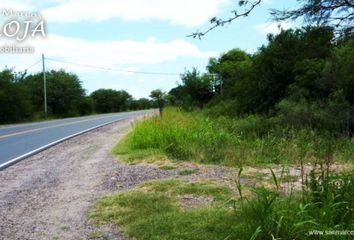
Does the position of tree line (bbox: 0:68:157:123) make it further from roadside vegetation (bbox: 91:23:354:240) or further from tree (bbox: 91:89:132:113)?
roadside vegetation (bbox: 91:23:354:240)

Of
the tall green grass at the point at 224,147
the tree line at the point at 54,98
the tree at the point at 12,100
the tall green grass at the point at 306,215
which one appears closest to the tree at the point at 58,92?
the tree line at the point at 54,98

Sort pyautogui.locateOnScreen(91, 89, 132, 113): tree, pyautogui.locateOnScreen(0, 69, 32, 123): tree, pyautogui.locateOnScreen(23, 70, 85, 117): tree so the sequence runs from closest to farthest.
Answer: pyautogui.locateOnScreen(0, 69, 32, 123): tree → pyautogui.locateOnScreen(23, 70, 85, 117): tree → pyautogui.locateOnScreen(91, 89, 132, 113): tree

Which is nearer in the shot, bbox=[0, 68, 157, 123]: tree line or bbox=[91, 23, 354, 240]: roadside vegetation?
bbox=[91, 23, 354, 240]: roadside vegetation

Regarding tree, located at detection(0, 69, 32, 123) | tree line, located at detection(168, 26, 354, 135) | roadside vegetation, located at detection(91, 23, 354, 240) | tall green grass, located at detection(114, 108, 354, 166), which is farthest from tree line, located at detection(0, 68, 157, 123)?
tall green grass, located at detection(114, 108, 354, 166)

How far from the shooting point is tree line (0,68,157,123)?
44.6m

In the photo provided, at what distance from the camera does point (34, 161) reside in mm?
13297

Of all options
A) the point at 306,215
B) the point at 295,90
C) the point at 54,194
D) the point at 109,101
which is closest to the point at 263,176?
the point at 54,194

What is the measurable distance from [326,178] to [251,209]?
1.06 m

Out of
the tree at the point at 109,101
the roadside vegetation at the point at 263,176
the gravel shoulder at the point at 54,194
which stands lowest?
the gravel shoulder at the point at 54,194

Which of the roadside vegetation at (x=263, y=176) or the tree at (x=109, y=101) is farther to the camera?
the tree at (x=109, y=101)

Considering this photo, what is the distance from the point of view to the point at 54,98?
206 feet

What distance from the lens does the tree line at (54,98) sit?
146 ft

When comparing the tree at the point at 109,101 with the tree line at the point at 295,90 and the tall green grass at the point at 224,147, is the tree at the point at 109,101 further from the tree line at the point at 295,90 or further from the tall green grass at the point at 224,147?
the tall green grass at the point at 224,147

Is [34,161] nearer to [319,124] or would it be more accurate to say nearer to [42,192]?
[42,192]
